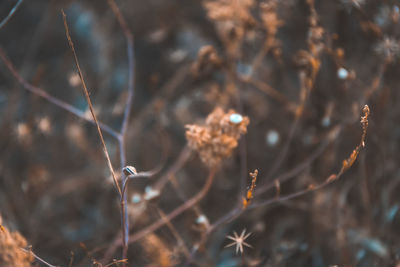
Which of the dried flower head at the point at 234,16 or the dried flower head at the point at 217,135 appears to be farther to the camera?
the dried flower head at the point at 234,16

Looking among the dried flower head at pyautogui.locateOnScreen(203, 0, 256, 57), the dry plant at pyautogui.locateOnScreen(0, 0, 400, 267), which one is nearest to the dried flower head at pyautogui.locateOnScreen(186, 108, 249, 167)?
the dry plant at pyautogui.locateOnScreen(0, 0, 400, 267)

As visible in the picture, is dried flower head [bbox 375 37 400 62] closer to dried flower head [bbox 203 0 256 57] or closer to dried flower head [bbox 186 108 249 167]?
dried flower head [bbox 203 0 256 57]

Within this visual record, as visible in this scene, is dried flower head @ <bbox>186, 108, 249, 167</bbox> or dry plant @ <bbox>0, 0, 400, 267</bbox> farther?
dry plant @ <bbox>0, 0, 400, 267</bbox>

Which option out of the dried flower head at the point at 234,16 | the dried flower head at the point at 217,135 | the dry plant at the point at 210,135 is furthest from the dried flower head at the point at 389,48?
the dried flower head at the point at 217,135

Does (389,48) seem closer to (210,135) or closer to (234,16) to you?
(234,16)

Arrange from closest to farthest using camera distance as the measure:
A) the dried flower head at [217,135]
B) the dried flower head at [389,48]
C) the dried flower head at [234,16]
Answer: the dried flower head at [217,135] < the dried flower head at [389,48] < the dried flower head at [234,16]

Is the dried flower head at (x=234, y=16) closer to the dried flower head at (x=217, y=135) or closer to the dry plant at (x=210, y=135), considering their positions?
the dry plant at (x=210, y=135)

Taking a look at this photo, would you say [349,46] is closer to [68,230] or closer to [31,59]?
[68,230]

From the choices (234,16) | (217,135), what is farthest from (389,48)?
(217,135)
